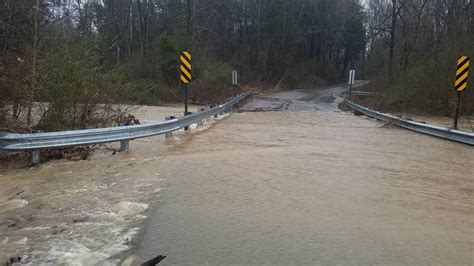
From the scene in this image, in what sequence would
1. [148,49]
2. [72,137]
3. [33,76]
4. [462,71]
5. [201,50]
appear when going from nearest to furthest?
[72,137] → [33,76] → [462,71] → [201,50] → [148,49]

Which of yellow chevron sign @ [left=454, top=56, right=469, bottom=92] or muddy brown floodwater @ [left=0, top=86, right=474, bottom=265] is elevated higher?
yellow chevron sign @ [left=454, top=56, right=469, bottom=92]

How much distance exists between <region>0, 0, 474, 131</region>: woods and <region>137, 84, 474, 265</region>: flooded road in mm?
3423

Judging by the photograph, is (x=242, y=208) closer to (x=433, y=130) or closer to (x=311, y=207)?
(x=311, y=207)

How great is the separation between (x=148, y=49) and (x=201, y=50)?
6.94 m

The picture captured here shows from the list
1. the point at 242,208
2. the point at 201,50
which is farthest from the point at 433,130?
the point at 201,50

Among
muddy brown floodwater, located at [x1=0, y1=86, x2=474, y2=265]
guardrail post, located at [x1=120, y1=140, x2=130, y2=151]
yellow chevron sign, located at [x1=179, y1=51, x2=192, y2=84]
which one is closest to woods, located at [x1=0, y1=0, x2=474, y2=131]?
guardrail post, located at [x1=120, y1=140, x2=130, y2=151]

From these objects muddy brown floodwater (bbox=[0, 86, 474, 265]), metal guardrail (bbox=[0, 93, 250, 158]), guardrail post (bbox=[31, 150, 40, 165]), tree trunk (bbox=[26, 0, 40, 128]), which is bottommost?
muddy brown floodwater (bbox=[0, 86, 474, 265])

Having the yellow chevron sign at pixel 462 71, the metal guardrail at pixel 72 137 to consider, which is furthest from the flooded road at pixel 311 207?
the yellow chevron sign at pixel 462 71

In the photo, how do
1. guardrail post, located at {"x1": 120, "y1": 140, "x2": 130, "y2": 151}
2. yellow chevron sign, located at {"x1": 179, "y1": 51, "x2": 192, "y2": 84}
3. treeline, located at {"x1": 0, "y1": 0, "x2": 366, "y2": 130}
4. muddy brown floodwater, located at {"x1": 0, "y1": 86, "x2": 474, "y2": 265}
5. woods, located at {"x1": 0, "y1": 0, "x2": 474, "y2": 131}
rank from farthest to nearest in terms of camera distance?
yellow chevron sign, located at {"x1": 179, "y1": 51, "x2": 192, "y2": 84} → woods, located at {"x1": 0, "y1": 0, "x2": 474, "y2": 131} → treeline, located at {"x1": 0, "y1": 0, "x2": 366, "y2": 130} → guardrail post, located at {"x1": 120, "y1": 140, "x2": 130, "y2": 151} → muddy brown floodwater, located at {"x1": 0, "y1": 86, "x2": 474, "y2": 265}

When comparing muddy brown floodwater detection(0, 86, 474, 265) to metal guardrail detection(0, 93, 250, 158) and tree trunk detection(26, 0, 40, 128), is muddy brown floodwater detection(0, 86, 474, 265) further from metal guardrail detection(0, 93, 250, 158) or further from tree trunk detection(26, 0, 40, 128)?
tree trunk detection(26, 0, 40, 128)

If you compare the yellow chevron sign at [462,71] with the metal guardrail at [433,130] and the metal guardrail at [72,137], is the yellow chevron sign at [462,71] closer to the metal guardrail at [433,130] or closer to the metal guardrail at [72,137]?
the metal guardrail at [433,130]

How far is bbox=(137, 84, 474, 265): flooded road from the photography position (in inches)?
171

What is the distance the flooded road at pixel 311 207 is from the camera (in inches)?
171

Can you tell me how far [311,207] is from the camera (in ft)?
19.0
